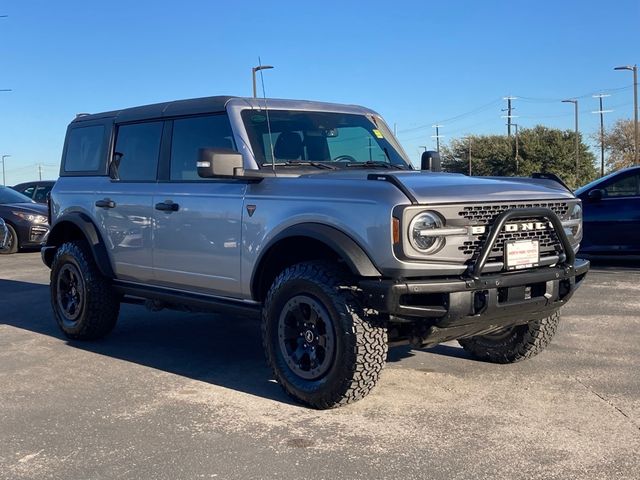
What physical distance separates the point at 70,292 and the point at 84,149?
4.47ft

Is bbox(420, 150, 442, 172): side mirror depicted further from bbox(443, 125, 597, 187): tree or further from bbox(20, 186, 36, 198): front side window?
bbox(443, 125, 597, 187): tree

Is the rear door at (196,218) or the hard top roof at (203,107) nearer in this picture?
the rear door at (196,218)

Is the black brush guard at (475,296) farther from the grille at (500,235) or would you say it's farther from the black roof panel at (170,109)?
the black roof panel at (170,109)

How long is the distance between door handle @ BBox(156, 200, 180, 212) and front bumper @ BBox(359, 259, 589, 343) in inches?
75.3

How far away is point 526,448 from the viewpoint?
3699mm

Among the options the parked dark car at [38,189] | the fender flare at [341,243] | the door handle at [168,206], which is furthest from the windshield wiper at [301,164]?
the parked dark car at [38,189]

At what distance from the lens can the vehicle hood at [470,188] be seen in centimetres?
403

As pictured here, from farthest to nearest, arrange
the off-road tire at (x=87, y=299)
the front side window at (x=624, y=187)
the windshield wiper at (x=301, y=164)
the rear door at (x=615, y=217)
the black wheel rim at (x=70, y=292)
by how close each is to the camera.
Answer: the front side window at (x=624, y=187) < the rear door at (x=615, y=217) < the black wheel rim at (x=70, y=292) < the off-road tire at (x=87, y=299) < the windshield wiper at (x=301, y=164)

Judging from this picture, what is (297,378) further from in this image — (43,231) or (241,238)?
(43,231)

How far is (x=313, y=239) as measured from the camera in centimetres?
438

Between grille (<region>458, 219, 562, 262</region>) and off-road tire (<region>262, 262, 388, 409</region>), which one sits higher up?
grille (<region>458, 219, 562, 262</region>)

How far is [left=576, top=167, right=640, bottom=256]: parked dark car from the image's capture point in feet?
34.5

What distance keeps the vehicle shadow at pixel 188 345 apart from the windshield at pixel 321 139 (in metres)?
1.58

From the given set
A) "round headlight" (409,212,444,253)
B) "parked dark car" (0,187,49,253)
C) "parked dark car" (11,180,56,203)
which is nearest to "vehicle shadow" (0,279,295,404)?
"round headlight" (409,212,444,253)
